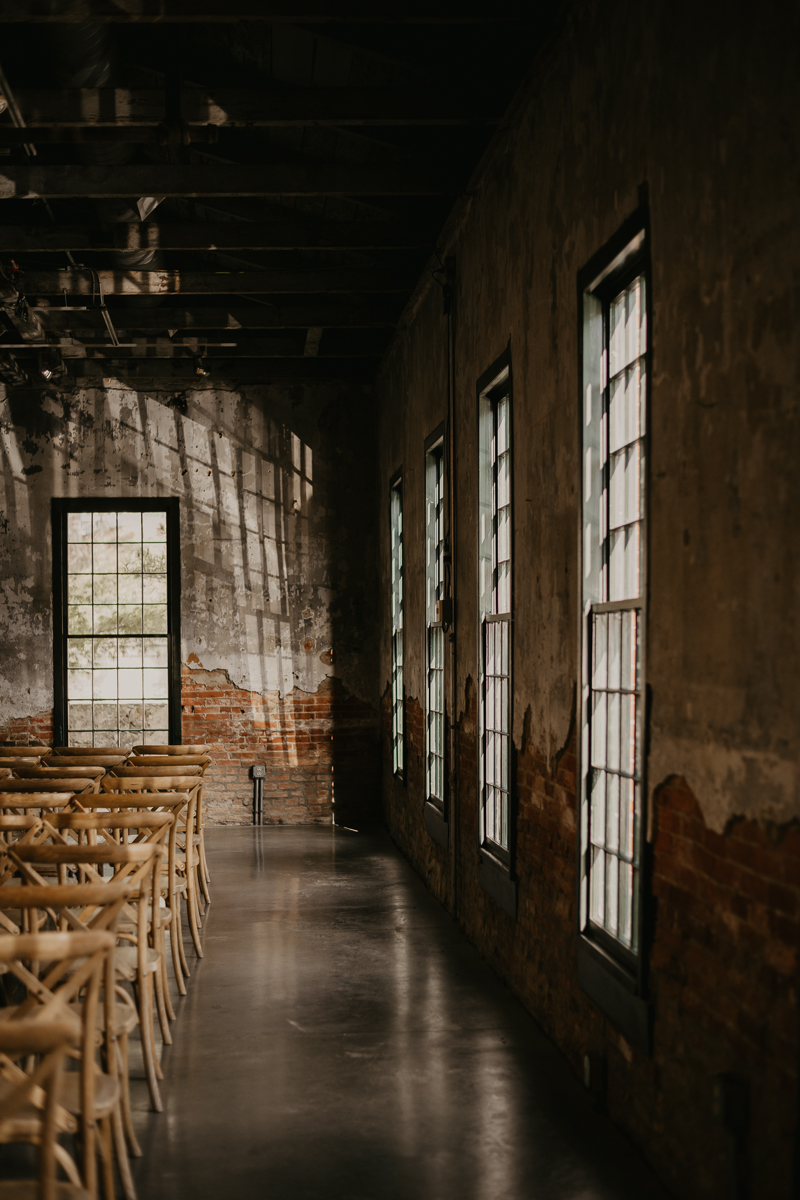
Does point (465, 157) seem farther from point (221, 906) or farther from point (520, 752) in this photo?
point (221, 906)

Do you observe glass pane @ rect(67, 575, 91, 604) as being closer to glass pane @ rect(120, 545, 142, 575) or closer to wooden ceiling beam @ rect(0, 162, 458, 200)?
glass pane @ rect(120, 545, 142, 575)

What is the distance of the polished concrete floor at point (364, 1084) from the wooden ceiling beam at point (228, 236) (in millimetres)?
4274

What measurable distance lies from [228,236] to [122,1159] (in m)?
5.38

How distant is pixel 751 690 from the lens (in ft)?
8.44

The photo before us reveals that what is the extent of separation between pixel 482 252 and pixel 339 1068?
13.5 feet

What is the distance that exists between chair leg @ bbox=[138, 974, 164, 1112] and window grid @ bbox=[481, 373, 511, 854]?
2062mm

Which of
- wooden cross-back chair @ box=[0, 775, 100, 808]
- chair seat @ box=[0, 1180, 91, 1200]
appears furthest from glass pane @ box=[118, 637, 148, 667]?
chair seat @ box=[0, 1180, 91, 1200]

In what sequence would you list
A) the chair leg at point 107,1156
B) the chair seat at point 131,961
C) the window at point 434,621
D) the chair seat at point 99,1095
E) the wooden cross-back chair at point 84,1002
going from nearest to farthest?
the wooden cross-back chair at point 84,1002 → the chair seat at point 99,1095 → the chair leg at point 107,1156 → the chair seat at point 131,961 → the window at point 434,621

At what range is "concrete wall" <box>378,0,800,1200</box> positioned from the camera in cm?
244

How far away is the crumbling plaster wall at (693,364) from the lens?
2.45 meters

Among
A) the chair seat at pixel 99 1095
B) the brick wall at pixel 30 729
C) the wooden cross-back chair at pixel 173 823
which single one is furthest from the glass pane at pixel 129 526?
the chair seat at pixel 99 1095

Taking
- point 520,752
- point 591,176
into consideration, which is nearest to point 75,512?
point 520,752

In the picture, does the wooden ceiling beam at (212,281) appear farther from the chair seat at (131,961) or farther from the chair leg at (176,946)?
the chair seat at (131,961)

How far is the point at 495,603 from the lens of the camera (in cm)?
573
